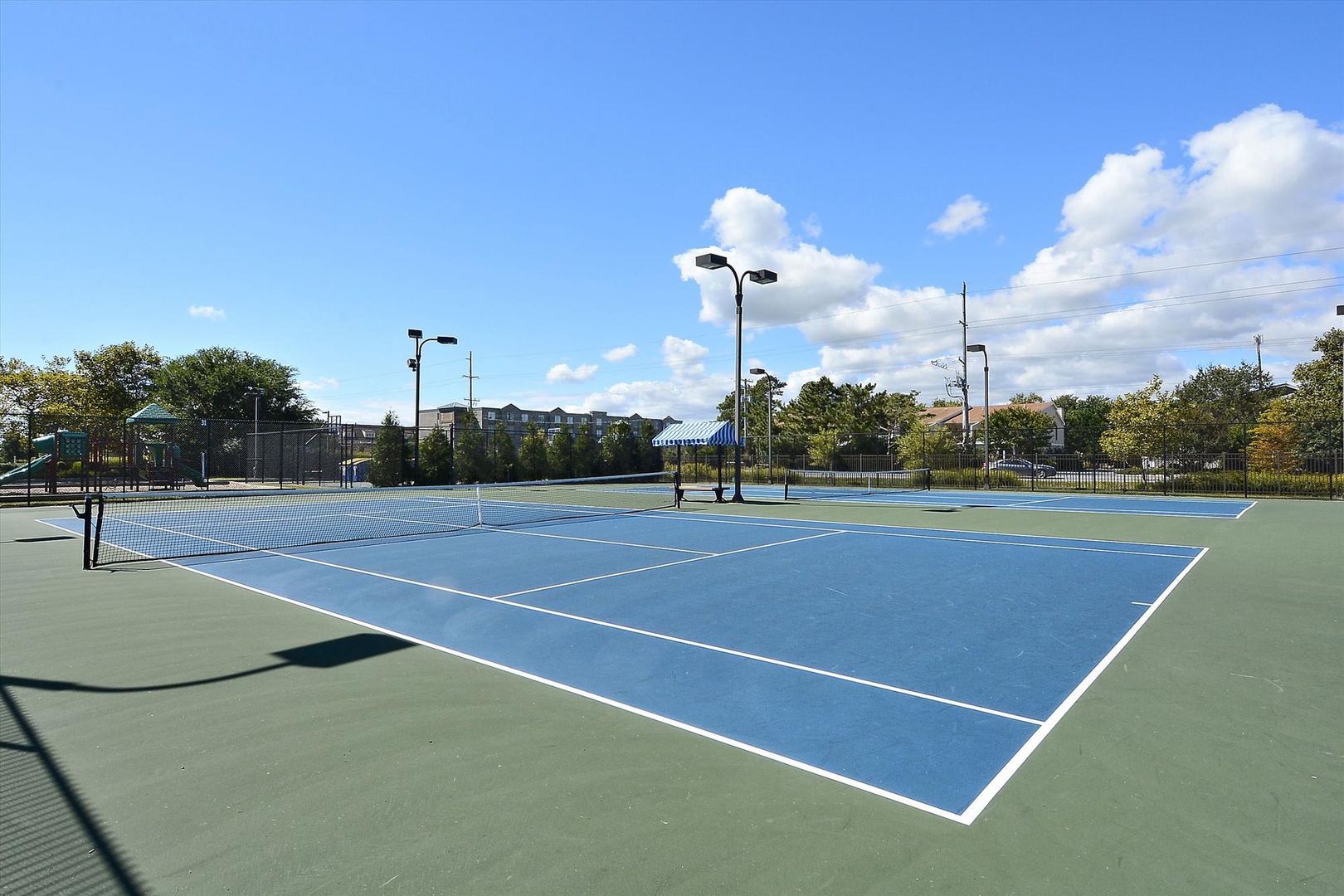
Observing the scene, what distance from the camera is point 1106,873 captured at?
2830mm

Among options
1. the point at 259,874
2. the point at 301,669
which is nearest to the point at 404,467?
the point at 301,669

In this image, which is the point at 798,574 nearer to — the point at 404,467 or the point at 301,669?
the point at 301,669

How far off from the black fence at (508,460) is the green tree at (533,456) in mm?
79

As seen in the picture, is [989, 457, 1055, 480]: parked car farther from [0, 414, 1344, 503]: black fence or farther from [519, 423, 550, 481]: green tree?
[519, 423, 550, 481]: green tree

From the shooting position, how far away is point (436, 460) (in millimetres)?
35031

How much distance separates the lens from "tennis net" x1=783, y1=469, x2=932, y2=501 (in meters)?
32.4

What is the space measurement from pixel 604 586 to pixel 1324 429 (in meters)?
43.8

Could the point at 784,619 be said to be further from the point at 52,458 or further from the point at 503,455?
the point at 503,455

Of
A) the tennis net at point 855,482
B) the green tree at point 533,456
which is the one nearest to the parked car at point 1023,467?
the tennis net at point 855,482

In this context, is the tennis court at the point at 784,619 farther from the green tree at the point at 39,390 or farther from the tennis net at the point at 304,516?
the green tree at the point at 39,390

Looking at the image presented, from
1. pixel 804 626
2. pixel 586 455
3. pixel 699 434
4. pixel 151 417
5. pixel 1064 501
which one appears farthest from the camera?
pixel 586 455

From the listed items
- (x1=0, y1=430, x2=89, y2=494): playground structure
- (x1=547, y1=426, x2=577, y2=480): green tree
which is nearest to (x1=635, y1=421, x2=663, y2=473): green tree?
(x1=547, y1=426, x2=577, y2=480): green tree

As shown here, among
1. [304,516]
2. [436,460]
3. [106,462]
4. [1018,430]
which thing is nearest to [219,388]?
[106,462]

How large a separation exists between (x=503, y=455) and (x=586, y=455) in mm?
5934
